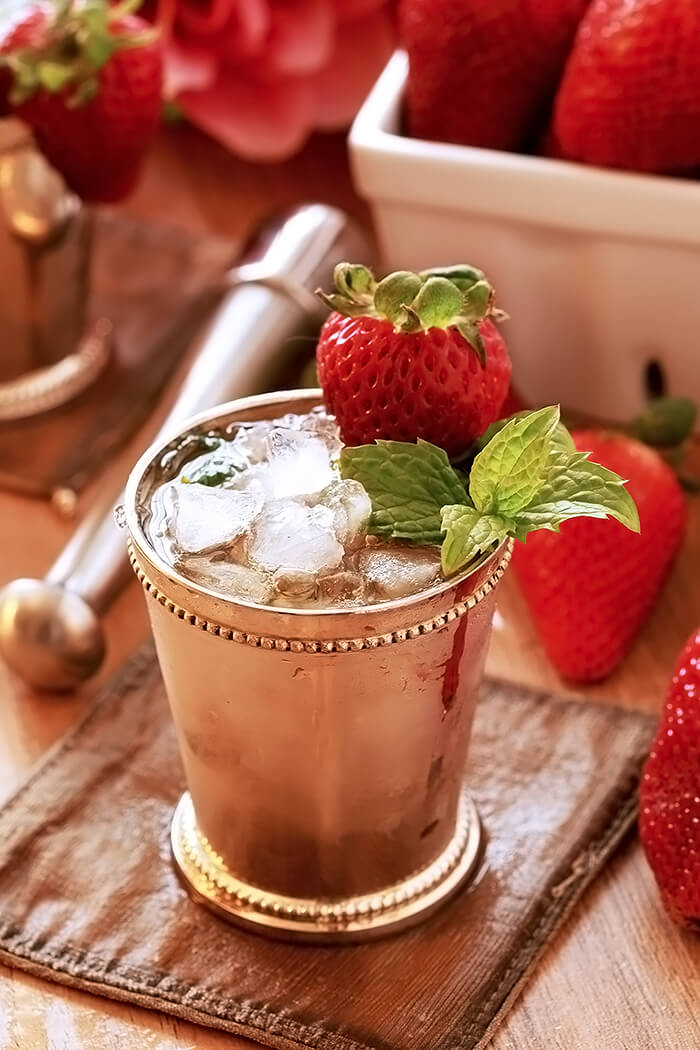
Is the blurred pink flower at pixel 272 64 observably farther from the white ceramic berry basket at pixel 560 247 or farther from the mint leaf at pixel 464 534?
the mint leaf at pixel 464 534

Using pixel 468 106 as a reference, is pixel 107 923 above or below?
below

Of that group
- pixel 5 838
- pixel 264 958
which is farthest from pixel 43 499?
pixel 264 958

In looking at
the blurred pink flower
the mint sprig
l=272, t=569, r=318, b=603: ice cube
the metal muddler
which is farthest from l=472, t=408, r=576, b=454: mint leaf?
the blurred pink flower

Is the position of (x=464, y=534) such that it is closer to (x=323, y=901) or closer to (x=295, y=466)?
(x=295, y=466)

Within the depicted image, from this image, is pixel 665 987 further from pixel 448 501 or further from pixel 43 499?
pixel 43 499

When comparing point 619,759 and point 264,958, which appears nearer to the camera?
point 264,958

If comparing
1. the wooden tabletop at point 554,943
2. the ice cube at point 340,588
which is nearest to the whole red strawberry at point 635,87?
the wooden tabletop at point 554,943

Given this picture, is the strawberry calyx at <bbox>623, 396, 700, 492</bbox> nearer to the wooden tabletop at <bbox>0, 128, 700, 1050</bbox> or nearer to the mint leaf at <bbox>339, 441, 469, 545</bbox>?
the wooden tabletop at <bbox>0, 128, 700, 1050</bbox>
